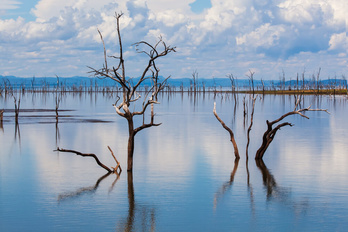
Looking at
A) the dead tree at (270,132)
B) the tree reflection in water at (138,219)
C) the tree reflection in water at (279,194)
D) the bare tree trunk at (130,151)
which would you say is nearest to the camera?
the tree reflection in water at (138,219)

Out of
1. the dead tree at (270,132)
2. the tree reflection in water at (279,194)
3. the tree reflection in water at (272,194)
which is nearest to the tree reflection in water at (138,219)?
the tree reflection in water at (272,194)

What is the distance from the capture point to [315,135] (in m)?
34.2

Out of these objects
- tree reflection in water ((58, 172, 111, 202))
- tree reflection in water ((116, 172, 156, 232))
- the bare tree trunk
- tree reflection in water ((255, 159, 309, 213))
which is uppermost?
the bare tree trunk

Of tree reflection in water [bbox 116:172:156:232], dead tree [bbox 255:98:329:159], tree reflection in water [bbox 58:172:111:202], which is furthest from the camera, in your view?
dead tree [bbox 255:98:329:159]

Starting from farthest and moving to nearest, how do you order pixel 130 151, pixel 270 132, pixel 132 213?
pixel 270 132 → pixel 130 151 → pixel 132 213

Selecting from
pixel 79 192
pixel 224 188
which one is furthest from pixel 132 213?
pixel 224 188

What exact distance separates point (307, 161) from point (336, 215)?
9516 mm

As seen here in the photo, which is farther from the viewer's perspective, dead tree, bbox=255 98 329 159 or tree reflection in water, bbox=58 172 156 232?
dead tree, bbox=255 98 329 159

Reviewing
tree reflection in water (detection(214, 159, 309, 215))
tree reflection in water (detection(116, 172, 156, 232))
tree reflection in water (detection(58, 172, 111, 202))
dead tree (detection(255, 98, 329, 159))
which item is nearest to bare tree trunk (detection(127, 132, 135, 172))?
tree reflection in water (detection(58, 172, 111, 202))

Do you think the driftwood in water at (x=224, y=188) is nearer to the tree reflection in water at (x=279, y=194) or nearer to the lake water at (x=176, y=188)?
the lake water at (x=176, y=188)

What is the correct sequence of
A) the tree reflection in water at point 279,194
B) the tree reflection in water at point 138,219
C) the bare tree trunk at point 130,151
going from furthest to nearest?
the bare tree trunk at point 130,151, the tree reflection in water at point 279,194, the tree reflection in water at point 138,219

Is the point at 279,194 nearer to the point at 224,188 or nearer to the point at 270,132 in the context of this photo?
the point at 224,188

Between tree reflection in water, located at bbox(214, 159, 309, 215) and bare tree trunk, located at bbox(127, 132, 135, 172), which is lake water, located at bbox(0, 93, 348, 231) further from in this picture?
bare tree trunk, located at bbox(127, 132, 135, 172)

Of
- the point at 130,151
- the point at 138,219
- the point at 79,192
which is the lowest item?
the point at 138,219
